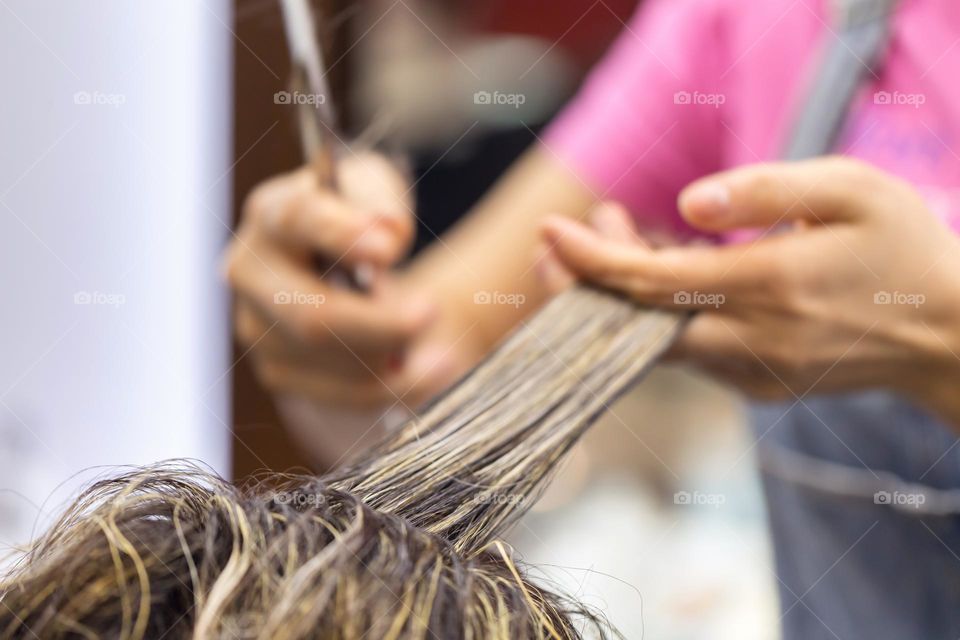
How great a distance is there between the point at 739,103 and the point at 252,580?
632mm

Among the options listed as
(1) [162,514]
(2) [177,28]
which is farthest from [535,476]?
(2) [177,28]

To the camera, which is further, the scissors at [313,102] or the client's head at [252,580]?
the scissors at [313,102]

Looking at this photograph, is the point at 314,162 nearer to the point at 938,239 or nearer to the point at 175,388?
the point at 175,388

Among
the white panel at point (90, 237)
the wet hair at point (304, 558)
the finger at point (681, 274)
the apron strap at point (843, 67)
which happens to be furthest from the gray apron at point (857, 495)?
the white panel at point (90, 237)

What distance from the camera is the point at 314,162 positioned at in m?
0.71

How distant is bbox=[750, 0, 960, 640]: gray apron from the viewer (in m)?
0.60

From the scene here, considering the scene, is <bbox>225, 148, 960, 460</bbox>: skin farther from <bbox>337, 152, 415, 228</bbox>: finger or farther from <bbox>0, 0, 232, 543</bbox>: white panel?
<bbox>0, 0, 232, 543</bbox>: white panel

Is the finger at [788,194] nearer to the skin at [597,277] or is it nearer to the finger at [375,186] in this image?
the skin at [597,277]

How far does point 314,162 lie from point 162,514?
414 mm

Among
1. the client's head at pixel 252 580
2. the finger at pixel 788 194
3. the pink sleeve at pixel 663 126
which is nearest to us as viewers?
the client's head at pixel 252 580

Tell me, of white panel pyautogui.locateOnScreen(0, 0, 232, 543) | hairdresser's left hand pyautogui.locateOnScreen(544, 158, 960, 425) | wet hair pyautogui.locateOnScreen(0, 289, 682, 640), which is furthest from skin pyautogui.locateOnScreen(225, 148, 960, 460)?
wet hair pyautogui.locateOnScreen(0, 289, 682, 640)

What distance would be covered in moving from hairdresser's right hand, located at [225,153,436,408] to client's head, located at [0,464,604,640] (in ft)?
1.17

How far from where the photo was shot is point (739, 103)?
737mm

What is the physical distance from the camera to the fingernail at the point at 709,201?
1.81 ft
